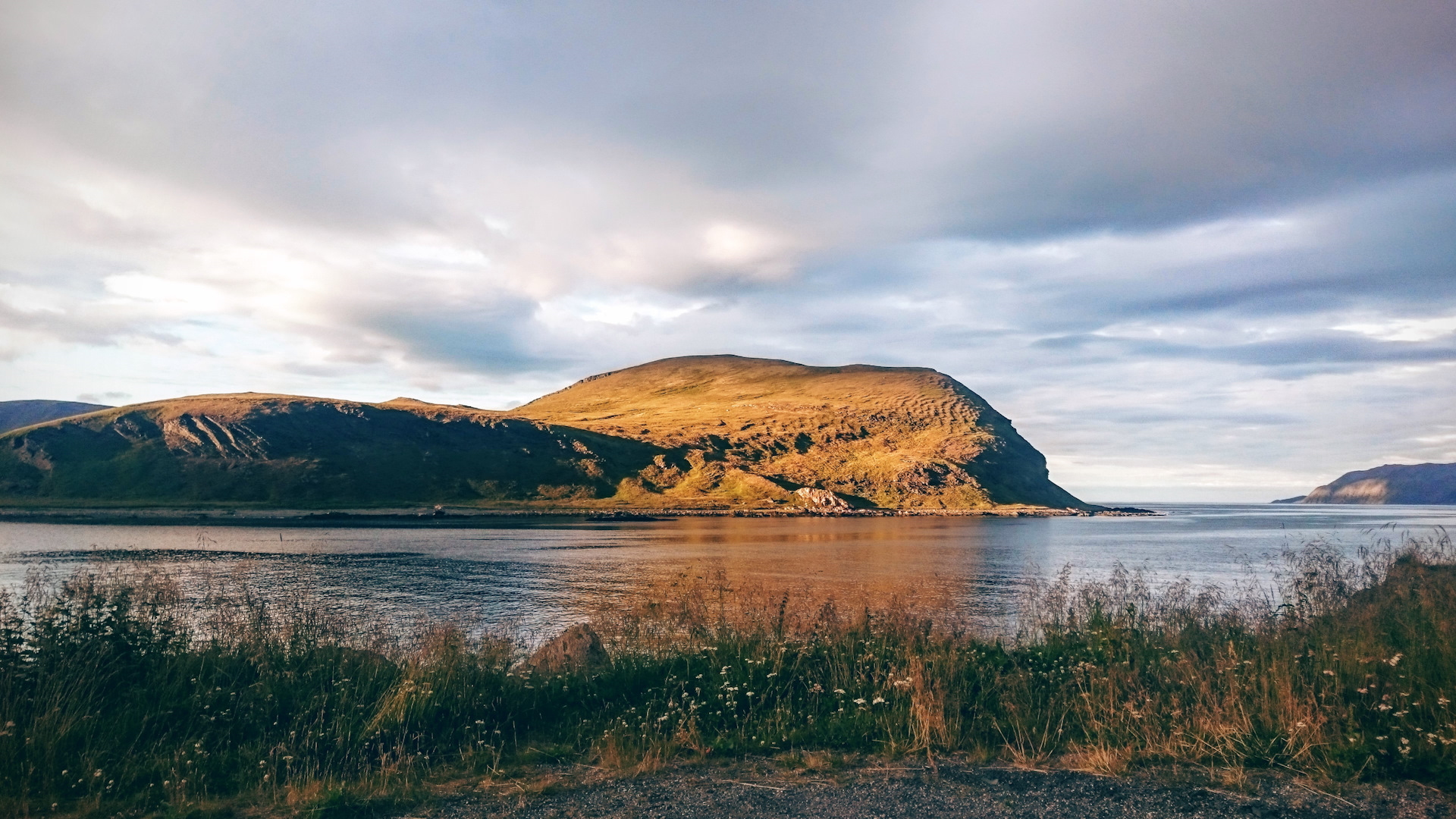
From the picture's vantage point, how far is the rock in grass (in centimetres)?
1279

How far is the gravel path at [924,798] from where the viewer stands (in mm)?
7676

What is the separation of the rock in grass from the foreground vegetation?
1.22 feet

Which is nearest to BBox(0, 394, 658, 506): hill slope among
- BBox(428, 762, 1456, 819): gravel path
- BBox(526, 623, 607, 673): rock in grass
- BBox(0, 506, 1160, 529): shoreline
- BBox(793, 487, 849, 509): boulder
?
BBox(0, 506, 1160, 529): shoreline

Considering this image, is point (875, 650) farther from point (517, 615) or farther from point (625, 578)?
point (625, 578)

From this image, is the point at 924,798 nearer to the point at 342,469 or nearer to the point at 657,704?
the point at 657,704

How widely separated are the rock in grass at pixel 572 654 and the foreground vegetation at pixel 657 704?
37 cm

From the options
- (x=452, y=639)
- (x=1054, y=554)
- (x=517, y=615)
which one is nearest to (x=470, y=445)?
(x=1054, y=554)

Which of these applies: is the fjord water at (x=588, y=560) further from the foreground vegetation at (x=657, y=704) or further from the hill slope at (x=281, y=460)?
the hill slope at (x=281, y=460)

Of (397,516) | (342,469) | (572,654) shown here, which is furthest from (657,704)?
(342,469)

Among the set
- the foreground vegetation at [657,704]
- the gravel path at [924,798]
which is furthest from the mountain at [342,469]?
the gravel path at [924,798]

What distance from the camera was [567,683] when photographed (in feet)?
38.0

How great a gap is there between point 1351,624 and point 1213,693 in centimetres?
549

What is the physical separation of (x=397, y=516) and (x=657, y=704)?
13482 cm

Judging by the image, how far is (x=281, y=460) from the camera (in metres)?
170
